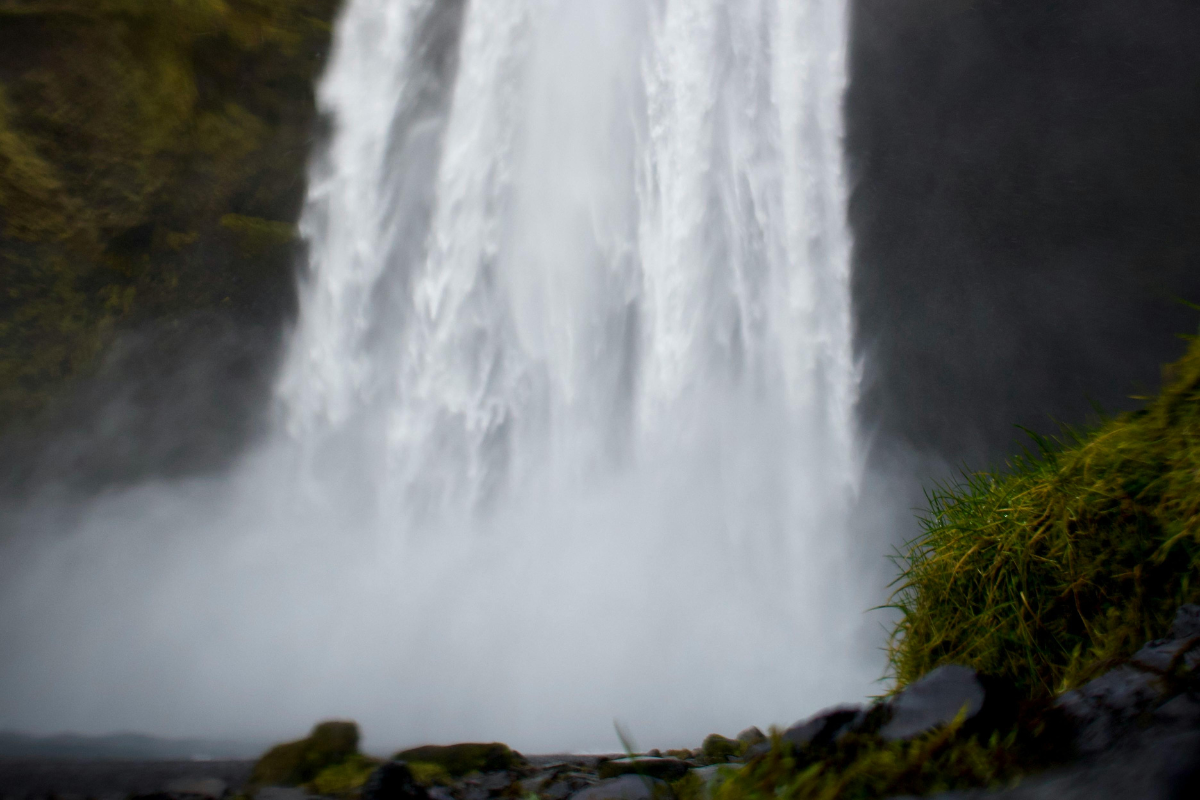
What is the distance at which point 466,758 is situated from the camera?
11.6ft

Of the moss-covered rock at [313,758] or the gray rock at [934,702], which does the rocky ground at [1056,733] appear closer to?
the gray rock at [934,702]

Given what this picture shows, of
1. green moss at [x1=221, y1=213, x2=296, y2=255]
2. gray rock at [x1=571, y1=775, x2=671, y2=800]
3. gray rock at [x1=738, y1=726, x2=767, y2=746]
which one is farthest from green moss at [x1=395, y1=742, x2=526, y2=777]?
green moss at [x1=221, y1=213, x2=296, y2=255]

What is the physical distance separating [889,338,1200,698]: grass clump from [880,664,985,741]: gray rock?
18cm

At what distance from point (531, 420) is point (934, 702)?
6.78 meters

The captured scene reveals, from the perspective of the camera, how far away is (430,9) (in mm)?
8156

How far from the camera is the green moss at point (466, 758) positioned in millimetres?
3432

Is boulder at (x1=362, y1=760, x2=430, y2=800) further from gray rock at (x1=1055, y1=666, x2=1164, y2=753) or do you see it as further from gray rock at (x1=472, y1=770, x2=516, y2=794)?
gray rock at (x1=1055, y1=666, x2=1164, y2=753)

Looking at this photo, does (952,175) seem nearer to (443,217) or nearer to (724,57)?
(724,57)

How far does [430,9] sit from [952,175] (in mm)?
6256

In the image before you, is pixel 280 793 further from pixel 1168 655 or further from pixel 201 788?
pixel 1168 655

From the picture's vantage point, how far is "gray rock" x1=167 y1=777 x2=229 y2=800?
3.14 metres

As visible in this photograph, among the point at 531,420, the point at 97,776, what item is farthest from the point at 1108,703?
the point at 531,420

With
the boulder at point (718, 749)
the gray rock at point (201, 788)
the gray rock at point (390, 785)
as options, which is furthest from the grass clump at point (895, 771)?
the gray rock at point (201, 788)

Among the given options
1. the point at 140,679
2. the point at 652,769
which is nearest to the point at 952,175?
the point at 652,769
